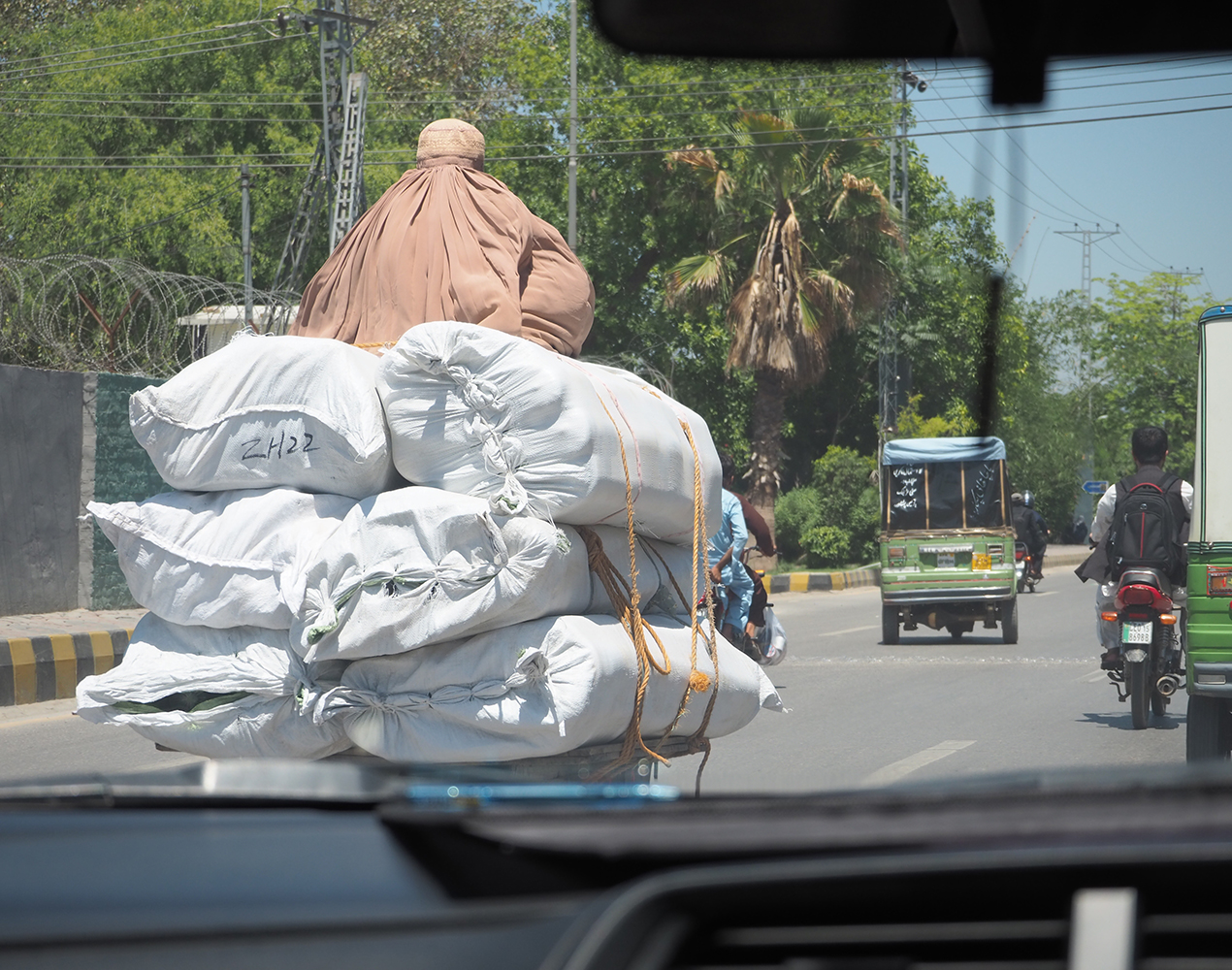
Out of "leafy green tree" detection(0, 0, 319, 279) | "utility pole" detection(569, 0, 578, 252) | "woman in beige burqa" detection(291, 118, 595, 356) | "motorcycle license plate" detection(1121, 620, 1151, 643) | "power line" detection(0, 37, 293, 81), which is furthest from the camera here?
"power line" detection(0, 37, 293, 81)

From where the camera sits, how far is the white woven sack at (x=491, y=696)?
3.36m

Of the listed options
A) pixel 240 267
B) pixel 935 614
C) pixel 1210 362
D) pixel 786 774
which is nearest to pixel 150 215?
pixel 240 267

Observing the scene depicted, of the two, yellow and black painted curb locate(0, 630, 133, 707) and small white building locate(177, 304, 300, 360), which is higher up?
small white building locate(177, 304, 300, 360)

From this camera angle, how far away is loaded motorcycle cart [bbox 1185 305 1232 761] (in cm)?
592

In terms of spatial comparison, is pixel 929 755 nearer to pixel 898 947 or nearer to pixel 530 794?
pixel 530 794

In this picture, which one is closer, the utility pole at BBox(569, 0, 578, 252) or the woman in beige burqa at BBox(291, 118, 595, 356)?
the woman in beige burqa at BBox(291, 118, 595, 356)

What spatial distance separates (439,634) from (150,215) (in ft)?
92.9

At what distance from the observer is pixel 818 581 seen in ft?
75.9

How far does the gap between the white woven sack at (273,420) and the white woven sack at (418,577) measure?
0.19m

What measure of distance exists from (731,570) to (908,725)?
162 centimetres

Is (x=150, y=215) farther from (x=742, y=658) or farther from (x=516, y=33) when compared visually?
(x=742, y=658)

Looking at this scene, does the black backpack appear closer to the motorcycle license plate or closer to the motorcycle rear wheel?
the motorcycle license plate

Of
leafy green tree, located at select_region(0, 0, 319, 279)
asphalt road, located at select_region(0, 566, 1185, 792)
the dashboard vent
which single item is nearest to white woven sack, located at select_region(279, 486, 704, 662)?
asphalt road, located at select_region(0, 566, 1185, 792)

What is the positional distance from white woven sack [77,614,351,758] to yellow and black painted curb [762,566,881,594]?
1809 centimetres
